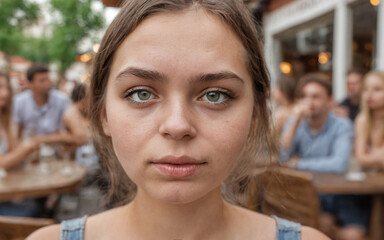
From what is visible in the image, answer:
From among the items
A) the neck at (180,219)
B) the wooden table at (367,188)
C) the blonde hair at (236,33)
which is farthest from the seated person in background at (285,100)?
the neck at (180,219)

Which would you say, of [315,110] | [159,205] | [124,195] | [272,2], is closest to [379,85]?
[315,110]

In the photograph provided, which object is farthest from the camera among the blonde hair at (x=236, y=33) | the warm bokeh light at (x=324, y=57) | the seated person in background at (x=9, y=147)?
the warm bokeh light at (x=324, y=57)

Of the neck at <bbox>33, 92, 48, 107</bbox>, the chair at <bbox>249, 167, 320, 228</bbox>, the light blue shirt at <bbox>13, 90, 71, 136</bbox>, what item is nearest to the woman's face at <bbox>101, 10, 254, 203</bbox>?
the chair at <bbox>249, 167, 320, 228</bbox>

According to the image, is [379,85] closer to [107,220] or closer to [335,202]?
[335,202]

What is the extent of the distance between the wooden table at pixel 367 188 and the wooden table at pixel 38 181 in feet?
7.16

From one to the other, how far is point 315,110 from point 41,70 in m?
3.29

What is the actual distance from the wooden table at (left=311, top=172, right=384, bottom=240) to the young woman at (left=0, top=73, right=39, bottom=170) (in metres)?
2.68

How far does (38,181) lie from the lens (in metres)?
3.31

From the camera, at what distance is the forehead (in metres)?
0.84

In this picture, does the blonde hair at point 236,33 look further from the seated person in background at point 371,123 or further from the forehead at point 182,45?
the seated person in background at point 371,123

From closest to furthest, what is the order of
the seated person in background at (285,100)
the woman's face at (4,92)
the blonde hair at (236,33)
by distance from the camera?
the blonde hair at (236,33), the woman's face at (4,92), the seated person in background at (285,100)

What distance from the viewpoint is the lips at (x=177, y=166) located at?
817 millimetres

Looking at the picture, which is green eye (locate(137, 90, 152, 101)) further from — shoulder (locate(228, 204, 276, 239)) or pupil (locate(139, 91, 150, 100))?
shoulder (locate(228, 204, 276, 239))

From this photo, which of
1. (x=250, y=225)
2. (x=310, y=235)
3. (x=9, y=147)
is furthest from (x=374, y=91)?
(x=9, y=147)
